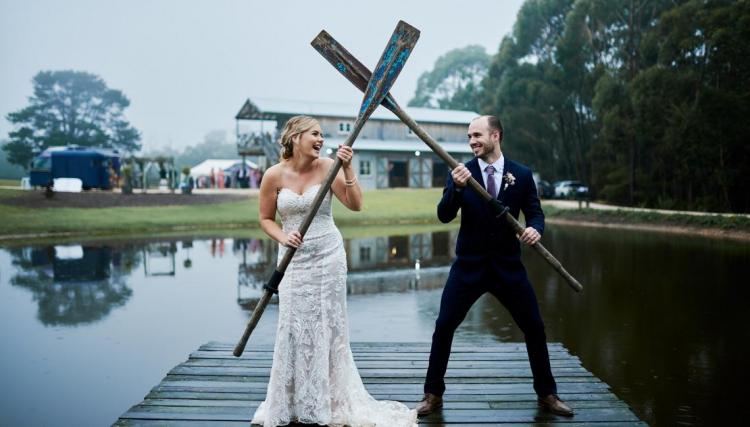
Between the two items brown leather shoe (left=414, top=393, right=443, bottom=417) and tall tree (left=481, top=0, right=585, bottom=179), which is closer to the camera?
brown leather shoe (left=414, top=393, right=443, bottom=417)

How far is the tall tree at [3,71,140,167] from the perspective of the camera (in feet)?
173

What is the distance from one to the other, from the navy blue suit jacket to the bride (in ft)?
2.62

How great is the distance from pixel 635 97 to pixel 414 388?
27883 millimetres

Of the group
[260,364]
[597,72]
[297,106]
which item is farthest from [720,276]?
[297,106]

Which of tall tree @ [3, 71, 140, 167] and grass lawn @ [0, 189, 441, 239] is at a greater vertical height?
tall tree @ [3, 71, 140, 167]

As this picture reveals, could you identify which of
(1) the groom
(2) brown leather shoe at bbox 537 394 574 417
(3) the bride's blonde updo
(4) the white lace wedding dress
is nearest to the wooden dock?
(2) brown leather shoe at bbox 537 394 574 417

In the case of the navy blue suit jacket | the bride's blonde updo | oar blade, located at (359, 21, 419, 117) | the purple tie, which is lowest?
the navy blue suit jacket

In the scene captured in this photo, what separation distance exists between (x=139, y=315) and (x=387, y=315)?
418 centimetres

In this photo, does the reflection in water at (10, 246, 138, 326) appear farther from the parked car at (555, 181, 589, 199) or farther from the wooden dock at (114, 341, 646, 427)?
the parked car at (555, 181, 589, 199)

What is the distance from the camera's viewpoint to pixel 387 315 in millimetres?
10352

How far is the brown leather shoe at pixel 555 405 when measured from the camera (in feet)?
14.6

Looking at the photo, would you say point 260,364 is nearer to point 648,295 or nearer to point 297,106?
point 648,295

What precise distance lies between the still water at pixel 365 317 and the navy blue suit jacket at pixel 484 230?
8.33 feet

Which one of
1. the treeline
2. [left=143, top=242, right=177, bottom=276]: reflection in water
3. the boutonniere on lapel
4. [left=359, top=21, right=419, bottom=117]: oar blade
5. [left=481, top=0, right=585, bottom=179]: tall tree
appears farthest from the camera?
[left=481, top=0, right=585, bottom=179]: tall tree
